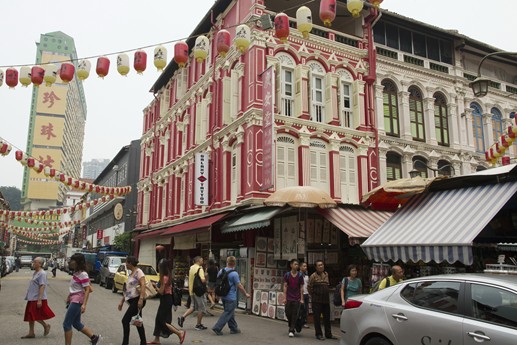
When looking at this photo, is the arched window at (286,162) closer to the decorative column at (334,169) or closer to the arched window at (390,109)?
the decorative column at (334,169)

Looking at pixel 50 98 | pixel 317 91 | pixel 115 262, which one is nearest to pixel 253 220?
pixel 317 91

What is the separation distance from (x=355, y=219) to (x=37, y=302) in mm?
9049

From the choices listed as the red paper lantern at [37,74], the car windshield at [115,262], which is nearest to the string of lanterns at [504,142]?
the red paper lantern at [37,74]

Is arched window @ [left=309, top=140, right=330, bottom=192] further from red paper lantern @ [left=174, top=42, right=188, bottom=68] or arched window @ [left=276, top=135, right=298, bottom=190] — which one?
red paper lantern @ [left=174, top=42, right=188, bottom=68]

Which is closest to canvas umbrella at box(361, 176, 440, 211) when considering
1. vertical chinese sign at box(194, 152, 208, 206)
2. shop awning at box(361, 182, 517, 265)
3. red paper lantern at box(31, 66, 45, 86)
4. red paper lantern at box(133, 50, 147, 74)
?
shop awning at box(361, 182, 517, 265)

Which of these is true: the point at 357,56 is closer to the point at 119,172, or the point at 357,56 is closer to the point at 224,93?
the point at 224,93

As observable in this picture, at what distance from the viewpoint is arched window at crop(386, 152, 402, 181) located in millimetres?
21125

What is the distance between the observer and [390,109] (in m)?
21.7

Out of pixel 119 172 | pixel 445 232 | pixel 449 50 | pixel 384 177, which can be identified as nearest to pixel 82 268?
pixel 445 232

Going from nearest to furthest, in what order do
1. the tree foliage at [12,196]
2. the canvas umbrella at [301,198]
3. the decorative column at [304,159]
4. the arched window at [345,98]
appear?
the canvas umbrella at [301,198] < the decorative column at [304,159] < the arched window at [345,98] < the tree foliage at [12,196]

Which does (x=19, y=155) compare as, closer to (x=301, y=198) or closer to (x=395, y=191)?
(x=301, y=198)

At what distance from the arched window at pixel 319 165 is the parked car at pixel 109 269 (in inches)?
527

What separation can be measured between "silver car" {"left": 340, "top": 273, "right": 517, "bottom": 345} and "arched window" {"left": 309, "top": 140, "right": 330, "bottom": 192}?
13.1 m

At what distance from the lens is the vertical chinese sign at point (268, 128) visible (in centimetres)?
1717
